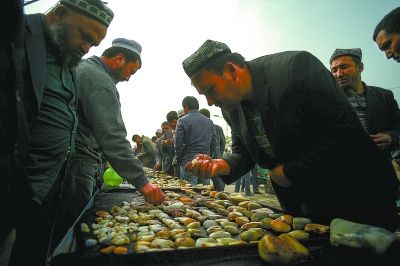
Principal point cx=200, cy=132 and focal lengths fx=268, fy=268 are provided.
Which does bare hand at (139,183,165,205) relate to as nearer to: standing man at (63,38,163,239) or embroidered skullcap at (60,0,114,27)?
standing man at (63,38,163,239)

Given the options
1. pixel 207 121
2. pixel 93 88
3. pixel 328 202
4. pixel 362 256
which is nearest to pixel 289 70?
pixel 328 202

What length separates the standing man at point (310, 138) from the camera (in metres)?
1.31

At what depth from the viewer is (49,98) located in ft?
4.83

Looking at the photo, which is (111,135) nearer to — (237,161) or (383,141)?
(237,161)

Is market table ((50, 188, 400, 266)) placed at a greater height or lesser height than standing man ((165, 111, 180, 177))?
lesser

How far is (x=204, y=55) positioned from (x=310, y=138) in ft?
2.53

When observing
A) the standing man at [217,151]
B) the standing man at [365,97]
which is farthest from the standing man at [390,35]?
the standing man at [217,151]

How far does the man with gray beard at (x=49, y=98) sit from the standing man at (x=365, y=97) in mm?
2388

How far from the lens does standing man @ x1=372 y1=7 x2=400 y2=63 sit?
5.41 ft

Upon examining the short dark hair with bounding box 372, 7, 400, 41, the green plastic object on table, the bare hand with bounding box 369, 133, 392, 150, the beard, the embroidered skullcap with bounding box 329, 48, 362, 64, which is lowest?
the green plastic object on table

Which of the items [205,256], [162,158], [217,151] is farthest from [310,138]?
[162,158]

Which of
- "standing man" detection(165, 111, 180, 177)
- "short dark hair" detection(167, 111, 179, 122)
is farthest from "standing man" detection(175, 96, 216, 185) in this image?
"short dark hair" detection(167, 111, 179, 122)

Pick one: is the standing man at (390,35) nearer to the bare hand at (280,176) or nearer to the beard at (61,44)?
the bare hand at (280,176)

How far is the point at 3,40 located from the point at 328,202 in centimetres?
150
